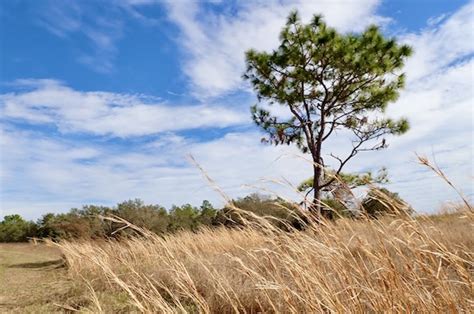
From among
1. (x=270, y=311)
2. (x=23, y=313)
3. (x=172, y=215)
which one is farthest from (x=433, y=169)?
(x=172, y=215)

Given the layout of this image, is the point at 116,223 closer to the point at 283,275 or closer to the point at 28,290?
the point at 28,290

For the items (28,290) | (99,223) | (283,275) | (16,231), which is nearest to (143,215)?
(99,223)

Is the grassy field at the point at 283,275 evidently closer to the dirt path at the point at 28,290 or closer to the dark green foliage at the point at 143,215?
the dirt path at the point at 28,290

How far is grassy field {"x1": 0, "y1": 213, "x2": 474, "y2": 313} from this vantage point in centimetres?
187

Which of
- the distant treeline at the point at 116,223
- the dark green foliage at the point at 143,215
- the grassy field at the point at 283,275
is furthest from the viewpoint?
the dark green foliage at the point at 143,215

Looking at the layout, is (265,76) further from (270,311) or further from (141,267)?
(270,311)

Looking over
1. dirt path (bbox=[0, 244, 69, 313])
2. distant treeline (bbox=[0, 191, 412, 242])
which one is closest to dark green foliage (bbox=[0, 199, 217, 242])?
distant treeline (bbox=[0, 191, 412, 242])

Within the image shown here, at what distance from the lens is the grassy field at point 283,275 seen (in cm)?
187

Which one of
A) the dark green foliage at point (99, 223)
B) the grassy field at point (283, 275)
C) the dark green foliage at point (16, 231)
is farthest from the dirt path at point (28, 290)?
the dark green foliage at point (16, 231)

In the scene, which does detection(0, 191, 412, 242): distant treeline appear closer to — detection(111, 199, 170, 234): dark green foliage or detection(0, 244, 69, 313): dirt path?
detection(111, 199, 170, 234): dark green foliage

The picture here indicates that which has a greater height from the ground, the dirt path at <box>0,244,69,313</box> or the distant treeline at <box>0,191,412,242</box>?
the distant treeline at <box>0,191,412,242</box>

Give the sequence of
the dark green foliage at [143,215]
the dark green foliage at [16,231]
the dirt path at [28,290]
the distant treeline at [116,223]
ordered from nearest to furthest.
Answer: the dirt path at [28,290], the distant treeline at [116,223], the dark green foliage at [143,215], the dark green foliage at [16,231]

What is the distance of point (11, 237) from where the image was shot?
2231 centimetres

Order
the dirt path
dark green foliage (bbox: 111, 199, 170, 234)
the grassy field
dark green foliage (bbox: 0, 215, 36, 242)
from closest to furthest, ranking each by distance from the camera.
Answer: the grassy field
the dirt path
dark green foliage (bbox: 111, 199, 170, 234)
dark green foliage (bbox: 0, 215, 36, 242)
